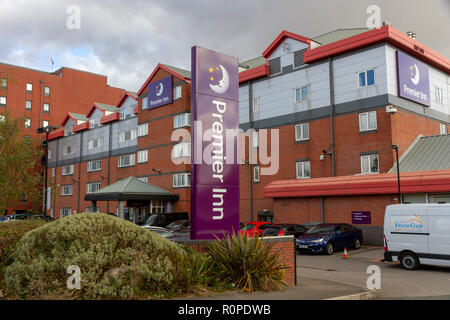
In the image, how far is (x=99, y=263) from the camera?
8625mm

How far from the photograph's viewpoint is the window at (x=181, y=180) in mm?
38231

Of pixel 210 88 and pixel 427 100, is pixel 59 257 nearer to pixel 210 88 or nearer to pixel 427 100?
pixel 210 88

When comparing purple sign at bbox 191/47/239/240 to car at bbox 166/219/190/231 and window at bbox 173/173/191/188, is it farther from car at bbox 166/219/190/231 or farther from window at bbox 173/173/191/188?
Result: window at bbox 173/173/191/188

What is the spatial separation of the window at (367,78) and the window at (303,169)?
264 inches

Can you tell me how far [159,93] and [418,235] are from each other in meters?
31.2

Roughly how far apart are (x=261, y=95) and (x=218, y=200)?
23.1m

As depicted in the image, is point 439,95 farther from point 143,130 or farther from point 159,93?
point 143,130

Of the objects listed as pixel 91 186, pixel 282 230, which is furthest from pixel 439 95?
pixel 91 186

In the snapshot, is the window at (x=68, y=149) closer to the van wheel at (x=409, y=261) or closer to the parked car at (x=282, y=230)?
the parked car at (x=282, y=230)

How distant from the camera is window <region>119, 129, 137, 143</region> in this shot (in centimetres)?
4700

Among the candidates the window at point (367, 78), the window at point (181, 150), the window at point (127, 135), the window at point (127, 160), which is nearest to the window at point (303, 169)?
the window at point (367, 78)

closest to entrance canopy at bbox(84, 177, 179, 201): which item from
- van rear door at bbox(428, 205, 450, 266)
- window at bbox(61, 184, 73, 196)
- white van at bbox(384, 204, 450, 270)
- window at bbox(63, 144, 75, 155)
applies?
window at bbox(61, 184, 73, 196)

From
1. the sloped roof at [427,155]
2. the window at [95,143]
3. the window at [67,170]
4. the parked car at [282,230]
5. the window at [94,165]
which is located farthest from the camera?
the window at [67,170]
